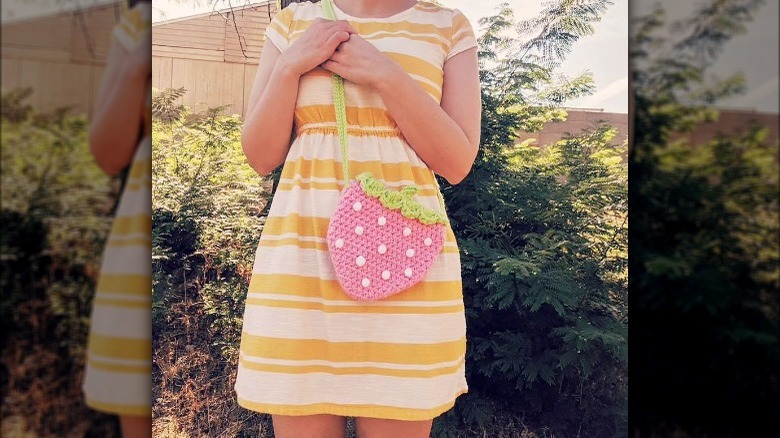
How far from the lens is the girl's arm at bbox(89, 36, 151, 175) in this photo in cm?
72

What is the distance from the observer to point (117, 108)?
28.4 inches

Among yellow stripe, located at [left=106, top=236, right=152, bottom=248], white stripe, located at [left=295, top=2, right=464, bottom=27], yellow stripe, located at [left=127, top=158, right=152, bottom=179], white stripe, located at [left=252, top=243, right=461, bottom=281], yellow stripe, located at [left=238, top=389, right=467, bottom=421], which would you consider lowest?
yellow stripe, located at [left=238, top=389, right=467, bottom=421]

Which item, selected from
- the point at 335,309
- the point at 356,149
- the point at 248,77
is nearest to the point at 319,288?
the point at 335,309

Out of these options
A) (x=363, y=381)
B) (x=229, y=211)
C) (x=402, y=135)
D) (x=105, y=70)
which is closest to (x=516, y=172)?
(x=229, y=211)

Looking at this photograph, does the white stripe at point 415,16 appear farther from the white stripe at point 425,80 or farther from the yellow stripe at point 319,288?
the yellow stripe at point 319,288

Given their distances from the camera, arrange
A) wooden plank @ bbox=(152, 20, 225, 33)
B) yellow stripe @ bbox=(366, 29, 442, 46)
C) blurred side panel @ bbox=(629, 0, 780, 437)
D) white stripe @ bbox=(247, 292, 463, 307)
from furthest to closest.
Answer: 1. wooden plank @ bbox=(152, 20, 225, 33)
2. yellow stripe @ bbox=(366, 29, 442, 46)
3. white stripe @ bbox=(247, 292, 463, 307)
4. blurred side panel @ bbox=(629, 0, 780, 437)

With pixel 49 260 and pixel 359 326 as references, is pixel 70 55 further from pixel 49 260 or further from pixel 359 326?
pixel 359 326


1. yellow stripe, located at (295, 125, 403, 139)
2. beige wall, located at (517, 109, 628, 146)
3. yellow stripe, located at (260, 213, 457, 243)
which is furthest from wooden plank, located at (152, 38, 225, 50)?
yellow stripe, located at (260, 213, 457, 243)

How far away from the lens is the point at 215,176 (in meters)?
2.46

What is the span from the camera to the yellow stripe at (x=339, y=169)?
44.8 inches

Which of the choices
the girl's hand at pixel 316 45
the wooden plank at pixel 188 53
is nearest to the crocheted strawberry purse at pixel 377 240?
the girl's hand at pixel 316 45

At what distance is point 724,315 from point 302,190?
771 millimetres

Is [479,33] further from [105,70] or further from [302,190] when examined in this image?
[105,70]

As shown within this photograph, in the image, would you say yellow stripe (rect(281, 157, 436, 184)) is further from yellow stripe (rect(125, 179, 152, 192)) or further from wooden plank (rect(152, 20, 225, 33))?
wooden plank (rect(152, 20, 225, 33))
